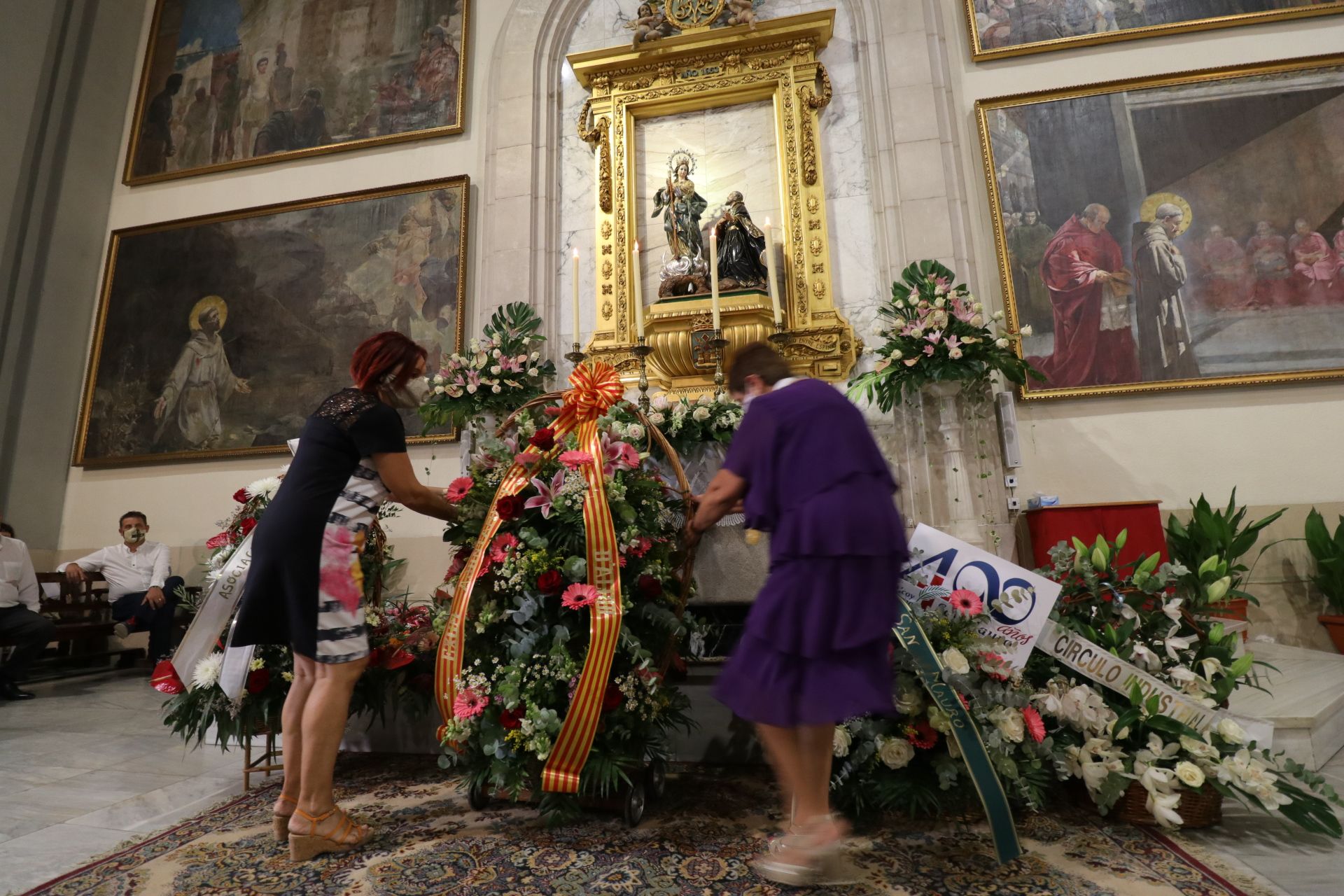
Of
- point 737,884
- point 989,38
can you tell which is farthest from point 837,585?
point 989,38

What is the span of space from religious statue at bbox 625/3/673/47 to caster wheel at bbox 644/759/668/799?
20.8 ft

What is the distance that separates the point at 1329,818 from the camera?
86.1 inches

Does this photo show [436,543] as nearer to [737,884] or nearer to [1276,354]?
[737,884]

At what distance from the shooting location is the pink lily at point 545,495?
2564 mm

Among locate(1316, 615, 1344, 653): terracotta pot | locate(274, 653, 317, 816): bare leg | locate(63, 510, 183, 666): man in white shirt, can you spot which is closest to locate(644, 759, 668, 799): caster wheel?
locate(274, 653, 317, 816): bare leg

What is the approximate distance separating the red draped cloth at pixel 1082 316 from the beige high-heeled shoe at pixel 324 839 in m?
5.53

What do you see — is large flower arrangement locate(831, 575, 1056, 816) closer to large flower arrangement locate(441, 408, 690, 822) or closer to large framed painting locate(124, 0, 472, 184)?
large flower arrangement locate(441, 408, 690, 822)

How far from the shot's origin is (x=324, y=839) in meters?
2.25

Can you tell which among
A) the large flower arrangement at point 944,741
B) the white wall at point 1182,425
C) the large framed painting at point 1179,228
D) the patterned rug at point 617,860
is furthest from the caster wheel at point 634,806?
the large framed painting at point 1179,228

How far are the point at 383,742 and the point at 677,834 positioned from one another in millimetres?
1840

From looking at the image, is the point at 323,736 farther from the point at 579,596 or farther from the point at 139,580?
the point at 139,580

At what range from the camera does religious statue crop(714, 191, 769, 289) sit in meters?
5.92

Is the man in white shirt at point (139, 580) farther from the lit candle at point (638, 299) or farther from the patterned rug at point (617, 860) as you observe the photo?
the lit candle at point (638, 299)

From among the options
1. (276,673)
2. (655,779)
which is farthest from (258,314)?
(655,779)
